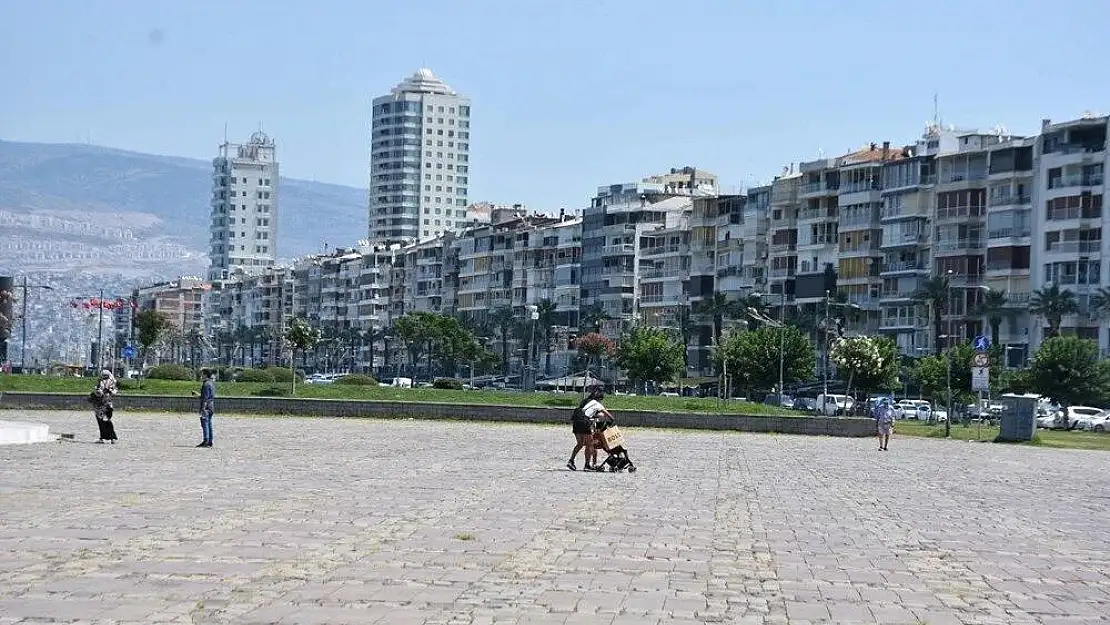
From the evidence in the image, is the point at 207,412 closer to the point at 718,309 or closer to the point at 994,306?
the point at 994,306

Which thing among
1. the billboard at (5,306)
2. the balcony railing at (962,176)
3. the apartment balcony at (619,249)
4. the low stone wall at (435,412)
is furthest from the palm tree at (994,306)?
the billboard at (5,306)

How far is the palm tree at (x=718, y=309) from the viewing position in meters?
132

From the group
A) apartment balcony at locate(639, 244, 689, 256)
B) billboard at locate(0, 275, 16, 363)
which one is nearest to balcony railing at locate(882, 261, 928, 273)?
apartment balcony at locate(639, 244, 689, 256)

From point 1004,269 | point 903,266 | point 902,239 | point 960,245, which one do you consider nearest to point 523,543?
point 1004,269

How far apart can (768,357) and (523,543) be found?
8502 centimetres

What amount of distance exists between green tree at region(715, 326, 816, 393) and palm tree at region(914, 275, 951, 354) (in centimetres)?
907

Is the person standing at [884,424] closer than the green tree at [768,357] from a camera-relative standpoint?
Yes

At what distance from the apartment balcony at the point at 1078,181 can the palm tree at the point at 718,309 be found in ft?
112

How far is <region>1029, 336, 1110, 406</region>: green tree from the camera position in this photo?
8712 cm

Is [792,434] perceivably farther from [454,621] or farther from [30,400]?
[454,621]

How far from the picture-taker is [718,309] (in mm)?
132875

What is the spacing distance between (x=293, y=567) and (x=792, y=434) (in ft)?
150

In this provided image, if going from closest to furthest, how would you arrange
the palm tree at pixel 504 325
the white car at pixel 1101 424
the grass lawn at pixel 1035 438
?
the grass lawn at pixel 1035 438, the white car at pixel 1101 424, the palm tree at pixel 504 325

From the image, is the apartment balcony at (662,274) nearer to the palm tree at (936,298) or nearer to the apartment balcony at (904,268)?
the apartment balcony at (904,268)
